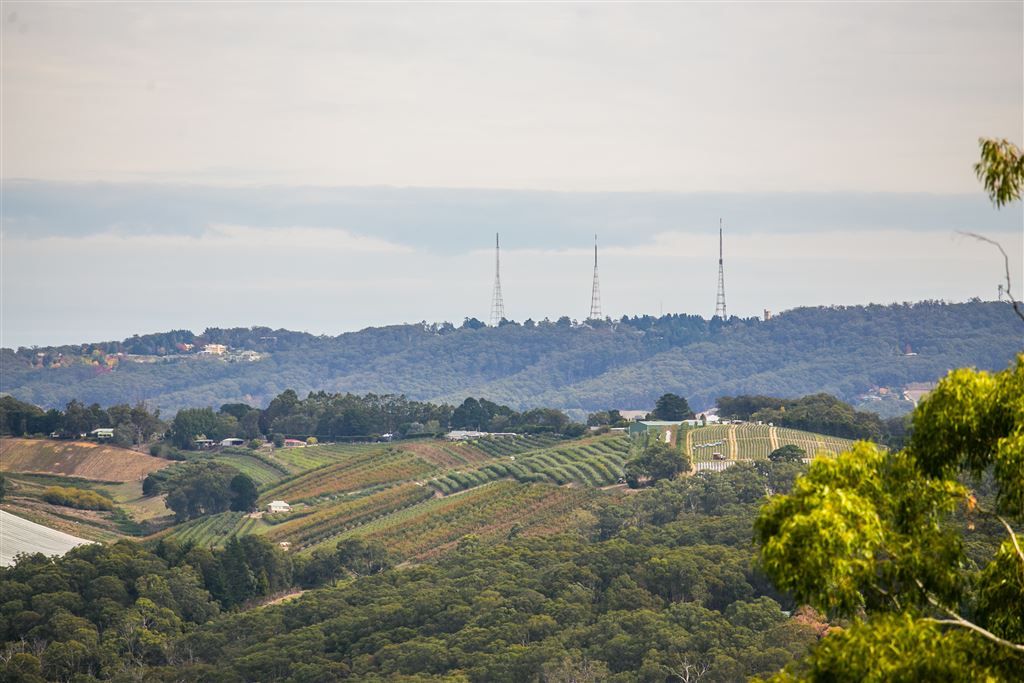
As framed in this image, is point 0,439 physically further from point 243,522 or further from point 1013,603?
point 1013,603

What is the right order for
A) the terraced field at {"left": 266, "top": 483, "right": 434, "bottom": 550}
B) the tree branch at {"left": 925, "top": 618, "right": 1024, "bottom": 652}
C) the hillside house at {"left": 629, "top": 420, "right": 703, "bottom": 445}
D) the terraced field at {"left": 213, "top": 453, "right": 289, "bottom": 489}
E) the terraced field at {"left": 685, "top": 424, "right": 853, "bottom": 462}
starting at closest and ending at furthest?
1. the tree branch at {"left": 925, "top": 618, "right": 1024, "bottom": 652}
2. the terraced field at {"left": 266, "top": 483, "right": 434, "bottom": 550}
3. the terraced field at {"left": 685, "top": 424, "right": 853, "bottom": 462}
4. the hillside house at {"left": 629, "top": 420, "right": 703, "bottom": 445}
5. the terraced field at {"left": 213, "top": 453, "right": 289, "bottom": 489}

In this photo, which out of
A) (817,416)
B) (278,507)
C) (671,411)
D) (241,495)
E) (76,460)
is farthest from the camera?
(671,411)

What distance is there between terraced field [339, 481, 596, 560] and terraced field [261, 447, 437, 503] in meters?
12.1

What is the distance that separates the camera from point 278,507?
116m

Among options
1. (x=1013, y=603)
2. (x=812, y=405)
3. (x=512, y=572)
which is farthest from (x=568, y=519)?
(x=1013, y=603)

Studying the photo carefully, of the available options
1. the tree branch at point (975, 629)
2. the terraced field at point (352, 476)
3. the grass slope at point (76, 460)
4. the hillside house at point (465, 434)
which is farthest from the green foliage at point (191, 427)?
the tree branch at point (975, 629)

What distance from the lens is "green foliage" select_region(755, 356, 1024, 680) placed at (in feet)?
40.5

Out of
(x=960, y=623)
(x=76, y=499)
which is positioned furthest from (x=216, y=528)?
(x=960, y=623)

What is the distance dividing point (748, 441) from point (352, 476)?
1355 inches

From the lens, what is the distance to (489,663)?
61719 mm

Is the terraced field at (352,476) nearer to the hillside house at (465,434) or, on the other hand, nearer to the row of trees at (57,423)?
the hillside house at (465,434)

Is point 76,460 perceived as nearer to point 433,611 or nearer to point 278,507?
point 278,507

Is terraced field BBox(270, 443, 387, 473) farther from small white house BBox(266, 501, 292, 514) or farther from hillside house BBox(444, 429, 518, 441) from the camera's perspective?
small white house BBox(266, 501, 292, 514)

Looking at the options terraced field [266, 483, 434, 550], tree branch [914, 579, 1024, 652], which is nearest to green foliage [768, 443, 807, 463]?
terraced field [266, 483, 434, 550]
